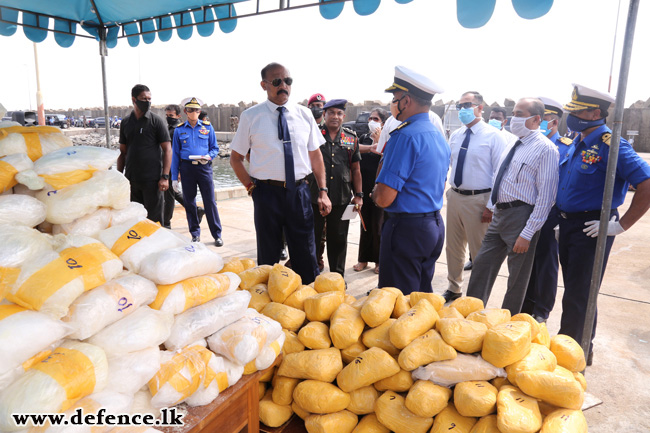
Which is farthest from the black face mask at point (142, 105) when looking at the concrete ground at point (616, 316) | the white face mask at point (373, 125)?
the white face mask at point (373, 125)

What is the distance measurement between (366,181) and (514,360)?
3.26m

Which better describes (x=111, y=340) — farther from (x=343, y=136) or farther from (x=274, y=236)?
(x=343, y=136)

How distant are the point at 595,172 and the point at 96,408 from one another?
3044 millimetres

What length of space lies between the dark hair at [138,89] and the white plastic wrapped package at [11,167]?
3598 mm

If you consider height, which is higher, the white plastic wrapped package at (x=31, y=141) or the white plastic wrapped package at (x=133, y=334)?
the white plastic wrapped package at (x=31, y=141)

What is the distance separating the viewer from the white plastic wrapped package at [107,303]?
1.30 metres

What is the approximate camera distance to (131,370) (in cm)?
133

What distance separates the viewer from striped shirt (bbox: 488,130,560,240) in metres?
2.91

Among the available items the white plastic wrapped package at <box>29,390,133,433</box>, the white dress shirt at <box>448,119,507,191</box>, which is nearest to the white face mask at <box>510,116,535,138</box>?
the white dress shirt at <box>448,119,507,191</box>

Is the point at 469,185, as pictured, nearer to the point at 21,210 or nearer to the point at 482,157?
the point at 482,157

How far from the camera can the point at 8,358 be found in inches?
44.6

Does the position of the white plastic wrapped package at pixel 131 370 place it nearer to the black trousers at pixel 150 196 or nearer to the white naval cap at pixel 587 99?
the white naval cap at pixel 587 99

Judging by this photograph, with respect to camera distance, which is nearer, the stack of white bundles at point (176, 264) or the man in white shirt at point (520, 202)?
the stack of white bundles at point (176, 264)

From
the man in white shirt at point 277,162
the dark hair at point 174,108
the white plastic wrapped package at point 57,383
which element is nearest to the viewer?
the white plastic wrapped package at point 57,383
